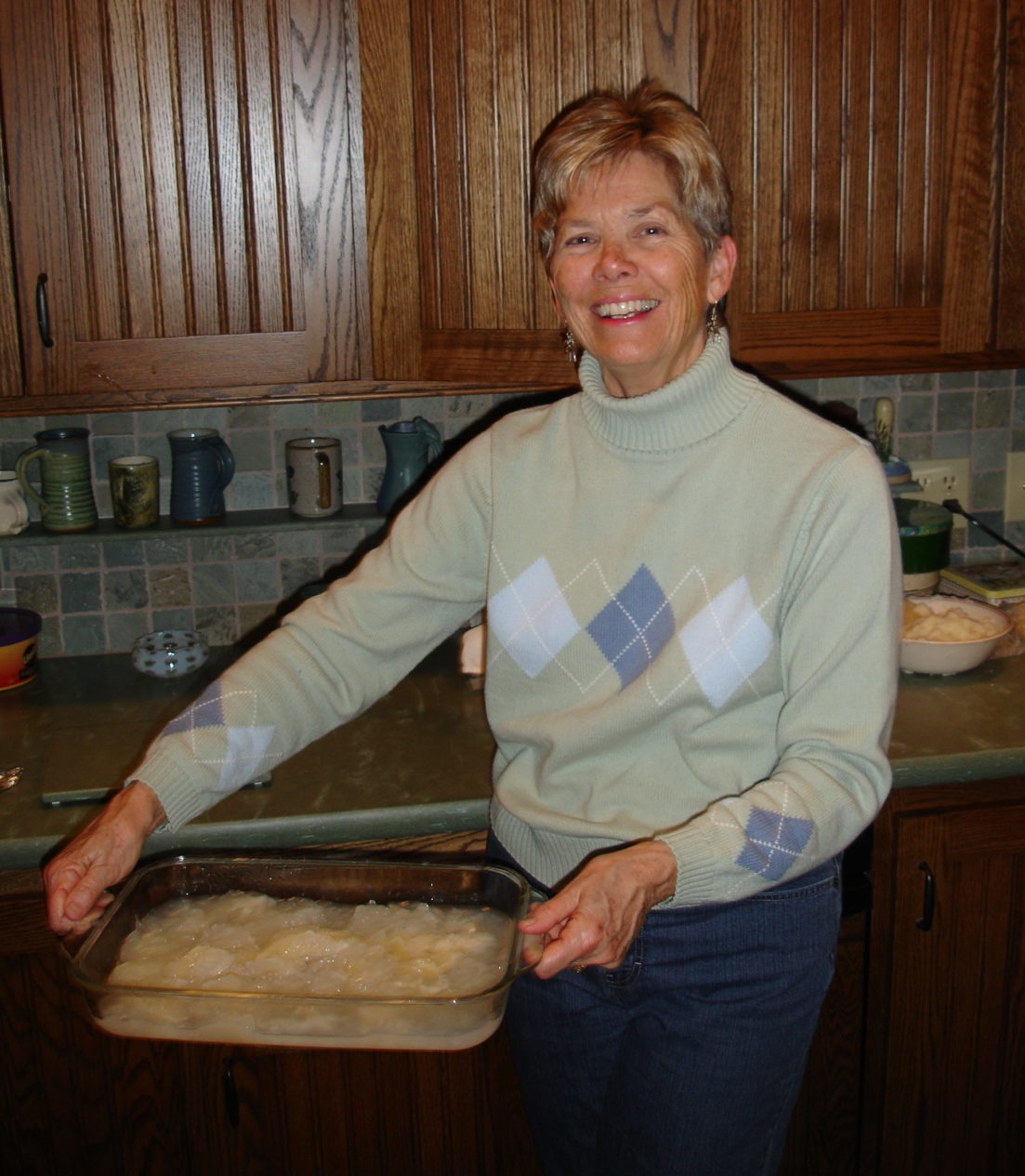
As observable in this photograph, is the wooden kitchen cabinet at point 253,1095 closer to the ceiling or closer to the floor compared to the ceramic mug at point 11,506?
closer to the floor

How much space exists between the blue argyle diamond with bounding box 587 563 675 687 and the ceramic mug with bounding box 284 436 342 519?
3.12 feet

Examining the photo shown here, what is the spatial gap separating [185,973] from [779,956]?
56 centimetres

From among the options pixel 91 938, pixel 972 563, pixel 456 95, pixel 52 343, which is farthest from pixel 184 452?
pixel 972 563

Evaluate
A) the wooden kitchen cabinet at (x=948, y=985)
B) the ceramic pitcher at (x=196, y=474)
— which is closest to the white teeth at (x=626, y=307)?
the wooden kitchen cabinet at (x=948, y=985)

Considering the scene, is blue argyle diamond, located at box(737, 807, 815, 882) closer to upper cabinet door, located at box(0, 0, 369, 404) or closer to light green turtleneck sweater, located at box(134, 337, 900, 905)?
light green turtleneck sweater, located at box(134, 337, 900, 905)

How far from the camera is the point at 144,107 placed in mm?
1616

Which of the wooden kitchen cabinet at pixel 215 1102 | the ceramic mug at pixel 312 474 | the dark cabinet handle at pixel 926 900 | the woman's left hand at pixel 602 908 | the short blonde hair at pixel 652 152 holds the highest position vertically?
the short blonde hair at pixel 652 152

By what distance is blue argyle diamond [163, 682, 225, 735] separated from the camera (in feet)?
3.92

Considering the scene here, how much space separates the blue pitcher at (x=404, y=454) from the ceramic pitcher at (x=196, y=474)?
261mm

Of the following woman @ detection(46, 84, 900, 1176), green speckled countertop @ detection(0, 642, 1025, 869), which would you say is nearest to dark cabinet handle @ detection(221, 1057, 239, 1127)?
green speckled countertop @ detection(0, 642, 1025, 869)

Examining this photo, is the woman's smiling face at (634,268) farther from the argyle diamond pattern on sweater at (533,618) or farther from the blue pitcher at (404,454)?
the blue pitcher at (404,454)

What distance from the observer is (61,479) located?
1.98 m

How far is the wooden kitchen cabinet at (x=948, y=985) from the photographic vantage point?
1.64m

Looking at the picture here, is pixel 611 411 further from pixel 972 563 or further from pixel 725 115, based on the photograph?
pixel 972 563
